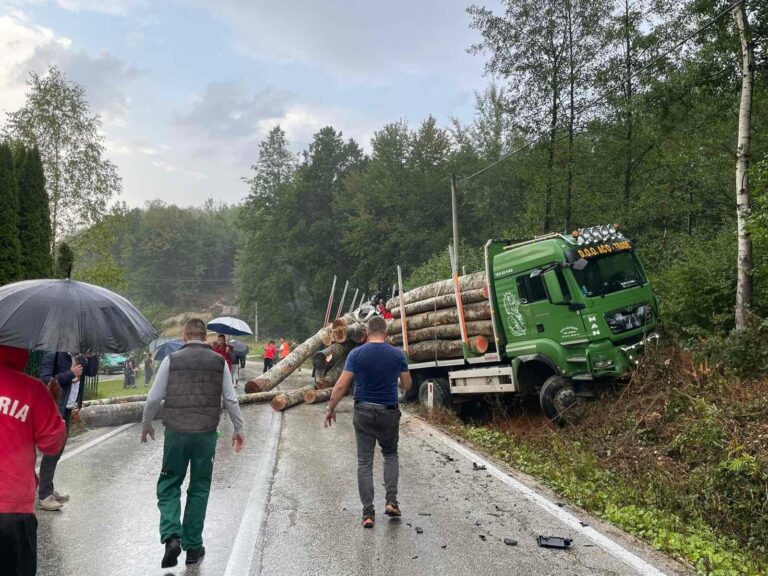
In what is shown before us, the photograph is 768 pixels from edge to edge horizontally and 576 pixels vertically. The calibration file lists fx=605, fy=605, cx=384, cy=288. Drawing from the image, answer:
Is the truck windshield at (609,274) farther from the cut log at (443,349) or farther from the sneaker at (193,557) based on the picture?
the sneaker at (193,557)

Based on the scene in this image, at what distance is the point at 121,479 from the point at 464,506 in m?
4.11

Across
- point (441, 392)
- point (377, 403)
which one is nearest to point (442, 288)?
point (441, 392)

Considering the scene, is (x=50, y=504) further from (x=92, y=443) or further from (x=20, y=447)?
(x=92, y=443)

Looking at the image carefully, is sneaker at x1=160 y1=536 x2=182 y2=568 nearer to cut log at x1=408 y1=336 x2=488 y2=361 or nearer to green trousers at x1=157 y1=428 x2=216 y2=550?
green trousers at x1=157 y1=428 x2=216 y2=550

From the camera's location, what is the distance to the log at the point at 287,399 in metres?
14.3

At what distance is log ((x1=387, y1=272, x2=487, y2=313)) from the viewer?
41.5 ft

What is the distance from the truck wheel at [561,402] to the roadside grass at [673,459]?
0.57 ft

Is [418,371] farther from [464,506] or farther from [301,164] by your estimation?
[301,164]

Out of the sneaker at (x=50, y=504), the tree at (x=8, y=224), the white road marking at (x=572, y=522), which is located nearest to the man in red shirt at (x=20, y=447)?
the sneaker at (x=50, y=504)

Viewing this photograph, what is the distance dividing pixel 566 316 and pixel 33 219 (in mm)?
13963

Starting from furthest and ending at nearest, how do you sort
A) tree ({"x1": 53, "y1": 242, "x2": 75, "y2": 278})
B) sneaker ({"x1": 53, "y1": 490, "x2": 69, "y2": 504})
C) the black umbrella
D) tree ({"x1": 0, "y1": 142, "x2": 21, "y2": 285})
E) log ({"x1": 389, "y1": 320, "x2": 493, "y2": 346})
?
1. tree ({"x1": 0, "y1": 142, "x2": 21, "y2": 285})
2. log ({"x1": 389, "y1": 320, "x2": 493, "y2": 346})
3. sneaker ({"x1": 53, "y1": 490, "x2": 69, "y2": 504})
4. tree ({"x1": 53, "y1": 242, "x2": 75, "y2": 278})
5. the black umbrella

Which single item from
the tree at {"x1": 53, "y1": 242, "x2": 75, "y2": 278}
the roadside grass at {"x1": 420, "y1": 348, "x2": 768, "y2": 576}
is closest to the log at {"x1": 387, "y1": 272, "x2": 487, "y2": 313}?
the roadside grass at {"x1": 420, "y1": 348, "x2": 768, "y2": 576}

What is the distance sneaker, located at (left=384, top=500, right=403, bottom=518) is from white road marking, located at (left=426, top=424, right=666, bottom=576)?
1476 millimetres

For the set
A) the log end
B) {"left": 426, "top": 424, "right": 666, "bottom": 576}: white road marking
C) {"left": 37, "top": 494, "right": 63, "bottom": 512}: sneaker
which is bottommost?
{"left": 426, "top": 424, "right": 666, "bottom": 576}: white road marking
